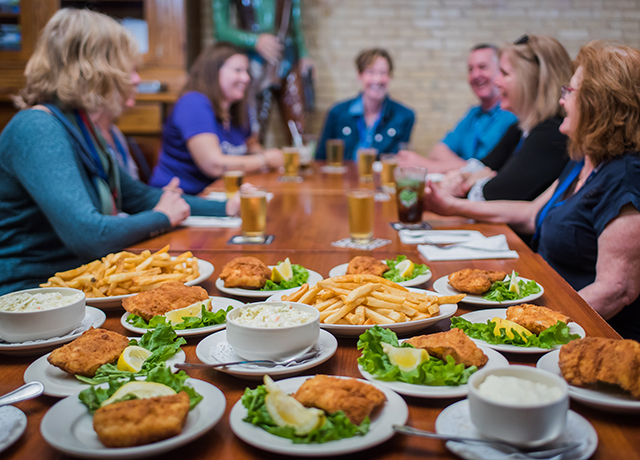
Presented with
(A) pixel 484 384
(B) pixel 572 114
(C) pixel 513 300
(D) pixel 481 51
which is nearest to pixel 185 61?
(D) pixel 481 51

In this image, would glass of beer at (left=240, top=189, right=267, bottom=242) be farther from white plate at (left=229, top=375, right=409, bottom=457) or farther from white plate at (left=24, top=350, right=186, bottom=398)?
white plate at (left=229, top=375, right=409, bottom=457)

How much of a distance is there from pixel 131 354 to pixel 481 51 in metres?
4.24

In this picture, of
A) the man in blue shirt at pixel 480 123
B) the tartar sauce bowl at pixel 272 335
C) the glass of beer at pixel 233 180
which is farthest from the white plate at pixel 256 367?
the man in blue shirt at pixel 480 123

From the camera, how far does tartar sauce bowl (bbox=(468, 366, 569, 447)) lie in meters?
0.63

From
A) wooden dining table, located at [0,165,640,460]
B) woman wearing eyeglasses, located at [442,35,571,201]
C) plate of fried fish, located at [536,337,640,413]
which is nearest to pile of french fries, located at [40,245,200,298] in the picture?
wooden dining table, located at [0,165,640,460]

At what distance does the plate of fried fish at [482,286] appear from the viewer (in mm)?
1177

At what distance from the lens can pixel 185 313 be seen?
3.42 ft

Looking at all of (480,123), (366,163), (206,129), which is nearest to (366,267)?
(366,163)

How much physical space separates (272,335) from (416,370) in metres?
0.21

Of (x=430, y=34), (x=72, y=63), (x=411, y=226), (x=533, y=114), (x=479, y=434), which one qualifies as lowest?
(x=411, y=226)

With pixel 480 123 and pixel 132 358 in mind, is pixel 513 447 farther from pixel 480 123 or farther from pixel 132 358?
pixel 480 123

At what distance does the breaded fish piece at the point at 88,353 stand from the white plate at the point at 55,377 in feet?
0.06

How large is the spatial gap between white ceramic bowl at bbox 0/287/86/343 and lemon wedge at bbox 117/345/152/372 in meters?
0.18

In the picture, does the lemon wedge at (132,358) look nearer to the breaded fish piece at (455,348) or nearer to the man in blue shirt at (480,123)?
the breaded fish piece at (455,348)
